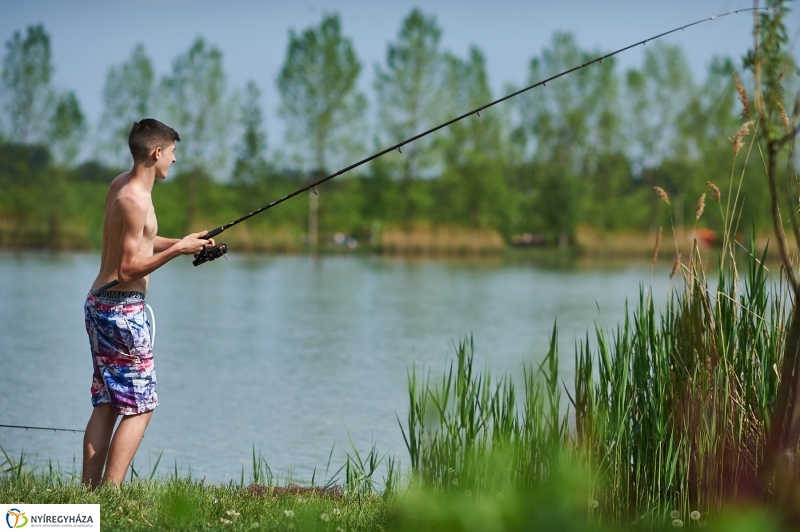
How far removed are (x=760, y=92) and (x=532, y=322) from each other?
1316cm

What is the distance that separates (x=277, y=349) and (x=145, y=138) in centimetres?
843

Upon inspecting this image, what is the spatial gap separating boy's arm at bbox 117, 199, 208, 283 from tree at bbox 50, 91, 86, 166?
4136 cm

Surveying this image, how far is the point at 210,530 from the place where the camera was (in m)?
3.69

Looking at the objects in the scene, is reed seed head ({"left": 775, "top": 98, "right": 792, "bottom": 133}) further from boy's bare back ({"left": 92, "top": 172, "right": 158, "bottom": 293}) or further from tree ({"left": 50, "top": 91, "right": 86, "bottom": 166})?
tree ({"left": 50, "top": 91, "right": 86, "bottom": 166})

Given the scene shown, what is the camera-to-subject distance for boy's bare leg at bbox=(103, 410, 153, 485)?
430 cm

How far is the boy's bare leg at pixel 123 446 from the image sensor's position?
4305 mm

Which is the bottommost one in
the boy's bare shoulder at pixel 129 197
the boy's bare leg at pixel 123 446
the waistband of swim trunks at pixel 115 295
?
the boy's bare leg at pixel 123 446

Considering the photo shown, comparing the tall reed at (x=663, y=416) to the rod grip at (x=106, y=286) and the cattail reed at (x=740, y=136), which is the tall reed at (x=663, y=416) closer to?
the cattail reed at (x=740, y=136)

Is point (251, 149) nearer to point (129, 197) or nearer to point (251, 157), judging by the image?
point (251, 157)

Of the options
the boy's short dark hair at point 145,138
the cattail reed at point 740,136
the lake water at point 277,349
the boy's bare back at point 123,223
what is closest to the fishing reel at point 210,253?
the boy's bare back at point 123,223

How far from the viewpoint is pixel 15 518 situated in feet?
12.7

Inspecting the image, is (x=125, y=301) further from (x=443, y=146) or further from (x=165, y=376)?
(x=443, y=146)
